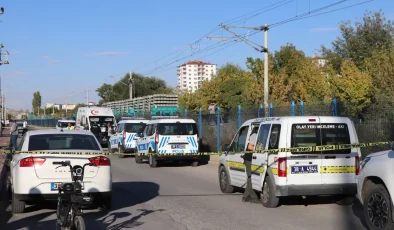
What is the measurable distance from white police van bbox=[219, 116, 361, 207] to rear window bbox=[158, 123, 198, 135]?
9749 mm

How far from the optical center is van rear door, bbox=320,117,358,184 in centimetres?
1041

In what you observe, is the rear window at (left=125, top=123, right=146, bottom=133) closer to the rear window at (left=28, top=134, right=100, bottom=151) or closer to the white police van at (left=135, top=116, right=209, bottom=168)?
the white police van at (left=135, top=116, right=209, bottom=168)

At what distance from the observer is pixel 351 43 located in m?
52.8

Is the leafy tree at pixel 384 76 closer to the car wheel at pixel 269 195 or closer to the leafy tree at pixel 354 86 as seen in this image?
the leafy tree at pixel 354 86

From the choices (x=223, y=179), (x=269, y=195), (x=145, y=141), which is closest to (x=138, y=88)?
(x=145, y=141)

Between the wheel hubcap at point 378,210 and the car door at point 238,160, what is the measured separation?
4.16m

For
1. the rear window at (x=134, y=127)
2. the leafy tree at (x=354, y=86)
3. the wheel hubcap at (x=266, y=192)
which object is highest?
the leafy tree at (x=354, y=86)

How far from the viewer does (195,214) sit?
10156mm

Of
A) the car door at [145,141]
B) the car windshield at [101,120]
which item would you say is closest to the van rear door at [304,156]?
the car door at [145,141]

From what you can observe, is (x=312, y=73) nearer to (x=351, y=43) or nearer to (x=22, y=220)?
(x=351, y=43)

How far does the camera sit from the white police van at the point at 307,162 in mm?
10234

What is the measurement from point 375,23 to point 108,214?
45426 millimetres

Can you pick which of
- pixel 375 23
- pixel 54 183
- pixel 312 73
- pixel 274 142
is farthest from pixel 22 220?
pixel 375 23

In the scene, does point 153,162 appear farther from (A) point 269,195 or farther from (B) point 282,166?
(B) point 282,166
